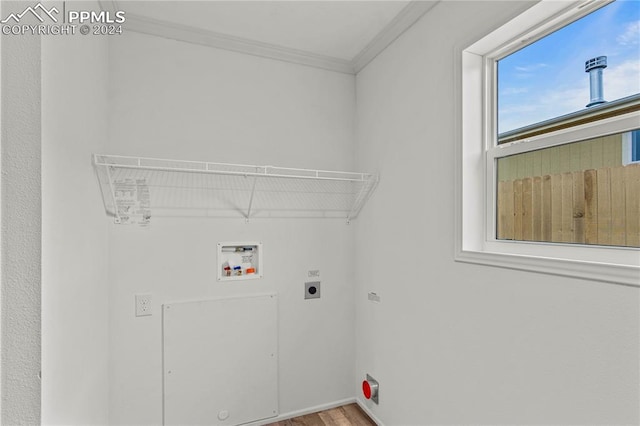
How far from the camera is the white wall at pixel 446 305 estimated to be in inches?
37.2

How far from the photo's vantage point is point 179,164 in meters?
1.84

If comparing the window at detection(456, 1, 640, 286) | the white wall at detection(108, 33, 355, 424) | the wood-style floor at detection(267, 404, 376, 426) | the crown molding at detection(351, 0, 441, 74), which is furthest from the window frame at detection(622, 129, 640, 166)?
the wood-style floor at detection(267, 404, 376, 426)

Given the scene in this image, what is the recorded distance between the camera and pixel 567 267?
0.99 metres

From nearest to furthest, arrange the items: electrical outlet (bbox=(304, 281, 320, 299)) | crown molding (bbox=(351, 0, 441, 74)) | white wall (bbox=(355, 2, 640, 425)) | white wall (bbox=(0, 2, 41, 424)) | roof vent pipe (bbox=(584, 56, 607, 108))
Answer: white wall (bbox=(0, 2, 41, 424)) → white wall (bbox=(355, 2, 640, 425)) → roof vent pipe (bbox=(584, 56, 607, 108)) → crown molding (bbox=(351, 0, 441, 74)) → electrical outlet (bbox=(304, 281, 320, 299))

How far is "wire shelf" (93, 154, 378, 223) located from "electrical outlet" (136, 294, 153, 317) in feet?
1.43

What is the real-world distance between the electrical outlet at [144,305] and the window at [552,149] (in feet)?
5.30

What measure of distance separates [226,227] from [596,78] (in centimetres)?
180

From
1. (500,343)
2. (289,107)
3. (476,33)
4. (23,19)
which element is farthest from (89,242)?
(476,33)

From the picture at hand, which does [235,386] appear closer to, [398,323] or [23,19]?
[398,323]

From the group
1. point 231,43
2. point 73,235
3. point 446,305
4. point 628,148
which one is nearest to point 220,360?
point 73,235

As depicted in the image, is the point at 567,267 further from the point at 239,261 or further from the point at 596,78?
the point at 239,261

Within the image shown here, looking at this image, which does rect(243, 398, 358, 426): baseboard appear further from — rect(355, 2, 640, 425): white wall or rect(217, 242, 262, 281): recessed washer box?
rect(217, 242, 262, 281): recessed washer box

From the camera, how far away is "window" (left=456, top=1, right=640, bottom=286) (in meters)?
0.98

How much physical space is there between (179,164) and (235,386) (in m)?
1.37
